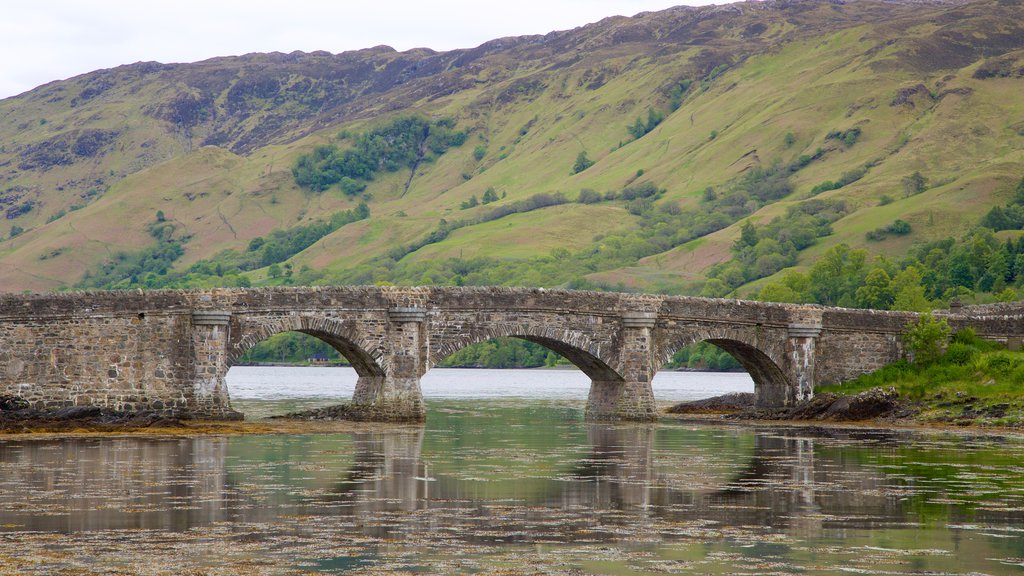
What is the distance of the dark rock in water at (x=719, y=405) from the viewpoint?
51156 millimetres

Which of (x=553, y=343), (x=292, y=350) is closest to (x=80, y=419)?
(x=553, y=343)

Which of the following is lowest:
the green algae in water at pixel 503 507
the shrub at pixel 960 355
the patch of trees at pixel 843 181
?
the green algae in water at pixel 503 507

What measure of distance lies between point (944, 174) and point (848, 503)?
481 feet

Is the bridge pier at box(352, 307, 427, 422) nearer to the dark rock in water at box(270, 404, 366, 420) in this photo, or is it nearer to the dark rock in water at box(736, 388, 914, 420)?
the dark rock in water at box(270, 404, 366, 420)

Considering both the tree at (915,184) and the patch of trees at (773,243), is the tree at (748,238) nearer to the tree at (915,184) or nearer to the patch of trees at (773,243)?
the patch of trees at (773,243)

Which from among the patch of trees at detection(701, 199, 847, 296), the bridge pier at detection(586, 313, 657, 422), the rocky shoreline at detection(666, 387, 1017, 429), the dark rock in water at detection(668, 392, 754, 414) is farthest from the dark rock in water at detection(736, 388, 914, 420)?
the patch of trees at detection(701, 199, 847, 296)

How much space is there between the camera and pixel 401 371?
40.6m

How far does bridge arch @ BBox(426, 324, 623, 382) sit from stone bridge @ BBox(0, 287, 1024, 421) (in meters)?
0.05

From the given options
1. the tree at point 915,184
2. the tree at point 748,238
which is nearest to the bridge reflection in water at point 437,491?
the tree at point 748,238

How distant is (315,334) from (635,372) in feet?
34.0

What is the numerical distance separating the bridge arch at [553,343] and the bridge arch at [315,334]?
1.93 m

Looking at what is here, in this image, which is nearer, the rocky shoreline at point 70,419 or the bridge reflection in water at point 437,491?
the bridge reflection in water at point 437,491

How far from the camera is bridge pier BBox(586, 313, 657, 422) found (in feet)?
143

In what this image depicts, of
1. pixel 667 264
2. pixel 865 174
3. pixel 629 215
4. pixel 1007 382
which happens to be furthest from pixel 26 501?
pixel 629 215
